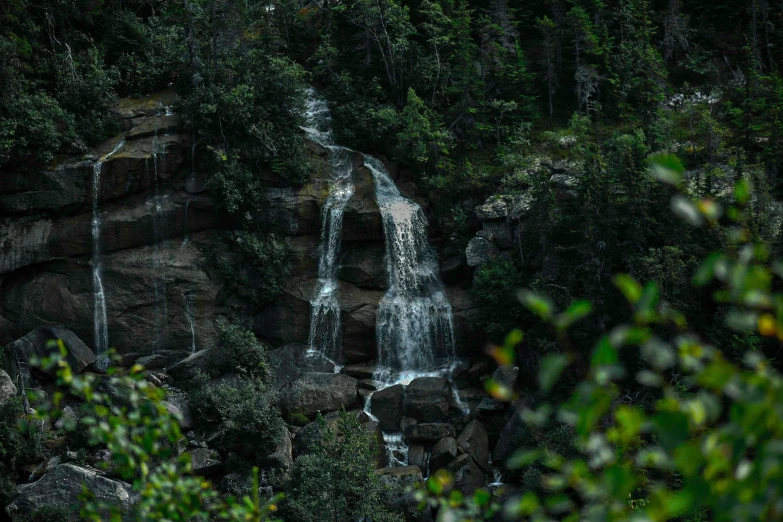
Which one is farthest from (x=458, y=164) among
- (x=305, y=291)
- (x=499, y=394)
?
(x=499, y=394)

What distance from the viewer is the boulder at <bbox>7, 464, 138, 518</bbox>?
18.5 meters

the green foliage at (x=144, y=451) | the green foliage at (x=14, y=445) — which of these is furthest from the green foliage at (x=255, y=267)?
the green foliage at (x=144, y=451)

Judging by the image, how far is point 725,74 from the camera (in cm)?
3016

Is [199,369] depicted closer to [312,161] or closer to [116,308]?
[116,308]

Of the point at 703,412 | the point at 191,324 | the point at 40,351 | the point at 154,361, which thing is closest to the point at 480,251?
the point at 191,324

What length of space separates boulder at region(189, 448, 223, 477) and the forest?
59 millimetres

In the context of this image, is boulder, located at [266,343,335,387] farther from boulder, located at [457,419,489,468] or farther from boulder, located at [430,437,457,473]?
boulder, located at [457,419,489,468]

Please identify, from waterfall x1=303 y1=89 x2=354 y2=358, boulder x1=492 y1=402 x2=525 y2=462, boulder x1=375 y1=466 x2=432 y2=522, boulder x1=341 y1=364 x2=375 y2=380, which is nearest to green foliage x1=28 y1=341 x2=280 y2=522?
boulder x1=375 y1=466 x2=432 y2=522

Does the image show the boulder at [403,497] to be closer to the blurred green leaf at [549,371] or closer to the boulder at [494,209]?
the boulder at [494,209]

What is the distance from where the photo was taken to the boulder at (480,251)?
25.7 m

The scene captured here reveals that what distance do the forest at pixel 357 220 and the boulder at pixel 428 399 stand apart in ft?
0.37

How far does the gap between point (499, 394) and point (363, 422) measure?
63.4 feet

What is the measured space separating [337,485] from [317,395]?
17.5 ft

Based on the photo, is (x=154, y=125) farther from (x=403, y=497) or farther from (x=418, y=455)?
(x=403, y=497)
